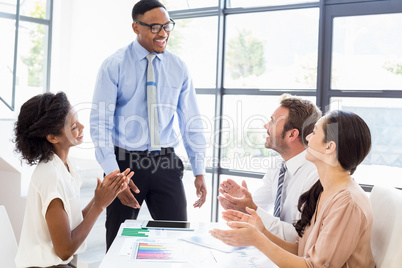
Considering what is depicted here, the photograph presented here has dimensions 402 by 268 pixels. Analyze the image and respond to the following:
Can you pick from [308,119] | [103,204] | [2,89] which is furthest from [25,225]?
[2,89]

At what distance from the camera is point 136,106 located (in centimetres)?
256

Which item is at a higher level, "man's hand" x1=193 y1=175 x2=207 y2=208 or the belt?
the belt

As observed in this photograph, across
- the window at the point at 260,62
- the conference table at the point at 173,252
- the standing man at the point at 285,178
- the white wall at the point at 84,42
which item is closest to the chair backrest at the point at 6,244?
the conference table at the point at 173,252

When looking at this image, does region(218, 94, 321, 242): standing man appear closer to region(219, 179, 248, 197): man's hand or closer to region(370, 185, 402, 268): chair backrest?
region(219, 179, 248, 197): man's hand

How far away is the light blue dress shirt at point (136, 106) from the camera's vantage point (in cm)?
247

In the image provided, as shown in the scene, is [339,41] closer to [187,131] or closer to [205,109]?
[205,109]

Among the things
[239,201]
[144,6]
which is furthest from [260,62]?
[239,201]

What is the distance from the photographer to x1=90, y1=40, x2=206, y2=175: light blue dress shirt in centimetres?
247

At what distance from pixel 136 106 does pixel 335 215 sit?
146 cm

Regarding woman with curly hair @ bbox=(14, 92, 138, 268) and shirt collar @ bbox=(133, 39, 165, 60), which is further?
shirt collar @ bbox=(133, 39, 165, 60)

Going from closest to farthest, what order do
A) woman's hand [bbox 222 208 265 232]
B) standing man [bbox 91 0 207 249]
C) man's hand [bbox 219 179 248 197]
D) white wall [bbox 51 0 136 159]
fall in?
woman's hand [bbox 222 208 265 232], man's hand [bbox 219 179 248 197], standing man [bbox 91 0 207 249], white wall [bbox 51 0 136 159]

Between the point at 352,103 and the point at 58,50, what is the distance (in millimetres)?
3105

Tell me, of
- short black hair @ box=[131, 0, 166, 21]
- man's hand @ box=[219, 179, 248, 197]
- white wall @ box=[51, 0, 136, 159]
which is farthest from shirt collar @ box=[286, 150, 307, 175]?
white wall @ box=[51, 0, 136, 159]

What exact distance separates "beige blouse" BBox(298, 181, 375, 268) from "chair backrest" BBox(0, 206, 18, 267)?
1288 millimetres
